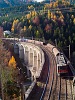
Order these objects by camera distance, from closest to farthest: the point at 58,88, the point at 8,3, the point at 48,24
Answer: the point at 58,88, the point at 48,24, the point at 8,3

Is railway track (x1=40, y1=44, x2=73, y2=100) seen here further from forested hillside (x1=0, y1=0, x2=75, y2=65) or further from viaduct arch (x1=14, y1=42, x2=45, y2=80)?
forested hillside (x1=0, y1=0, x2=75, y2=65)

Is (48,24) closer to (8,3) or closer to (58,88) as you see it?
(8,3)

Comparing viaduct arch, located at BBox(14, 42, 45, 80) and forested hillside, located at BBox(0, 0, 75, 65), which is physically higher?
forested hillside, located at BBox(0, 0, 75, 65)

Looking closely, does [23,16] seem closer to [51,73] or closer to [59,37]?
[59,37]

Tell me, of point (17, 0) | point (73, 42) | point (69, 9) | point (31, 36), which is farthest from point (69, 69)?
point (17, 0)

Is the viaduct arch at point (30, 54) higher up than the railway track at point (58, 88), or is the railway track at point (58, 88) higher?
the railway track at point (58, 88)

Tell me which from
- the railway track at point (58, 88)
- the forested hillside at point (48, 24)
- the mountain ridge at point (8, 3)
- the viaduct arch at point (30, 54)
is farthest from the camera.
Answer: the mountain ridge at point (8, 3)

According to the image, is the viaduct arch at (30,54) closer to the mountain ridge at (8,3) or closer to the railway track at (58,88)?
the railway track at (58,88)

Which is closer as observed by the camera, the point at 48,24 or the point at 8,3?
the point at 48,24

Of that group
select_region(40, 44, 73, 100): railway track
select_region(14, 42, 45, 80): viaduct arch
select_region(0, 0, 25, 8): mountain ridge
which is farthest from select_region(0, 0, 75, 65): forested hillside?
select_region(40, 44, 73, 100): railway track

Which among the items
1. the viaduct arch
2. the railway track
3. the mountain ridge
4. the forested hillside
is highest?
the railway track

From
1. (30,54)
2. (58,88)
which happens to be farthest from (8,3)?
(58,88)

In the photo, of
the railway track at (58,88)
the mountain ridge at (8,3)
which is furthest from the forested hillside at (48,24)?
the railway track at (58,88)
